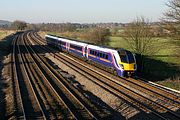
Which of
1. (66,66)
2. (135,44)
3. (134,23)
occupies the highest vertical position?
(134,23)

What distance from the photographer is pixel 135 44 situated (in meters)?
35.9

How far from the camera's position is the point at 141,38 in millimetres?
36094

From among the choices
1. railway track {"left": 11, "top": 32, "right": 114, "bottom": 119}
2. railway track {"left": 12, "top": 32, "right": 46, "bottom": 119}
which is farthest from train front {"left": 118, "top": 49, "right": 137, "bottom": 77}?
railway track {"left": 12, "top": 32, "right": 46, "bottom": 119}

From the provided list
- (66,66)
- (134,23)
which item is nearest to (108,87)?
(66,66)

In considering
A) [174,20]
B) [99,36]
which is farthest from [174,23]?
[99,36]

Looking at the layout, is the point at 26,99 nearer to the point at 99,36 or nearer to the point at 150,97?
the point at 150,97

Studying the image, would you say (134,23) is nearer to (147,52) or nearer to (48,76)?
(147,52)

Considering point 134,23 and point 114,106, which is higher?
point 134,23

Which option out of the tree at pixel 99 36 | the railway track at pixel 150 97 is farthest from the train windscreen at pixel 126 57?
the tree at pixel 99 36

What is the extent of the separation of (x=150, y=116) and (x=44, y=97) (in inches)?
302

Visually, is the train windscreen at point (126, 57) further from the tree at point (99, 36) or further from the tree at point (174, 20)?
the tree at point (99, 36)

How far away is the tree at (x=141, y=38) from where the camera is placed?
35.3 m

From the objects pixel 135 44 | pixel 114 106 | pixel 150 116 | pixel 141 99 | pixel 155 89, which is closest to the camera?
pixel 150 116

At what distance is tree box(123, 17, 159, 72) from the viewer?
35344mm
